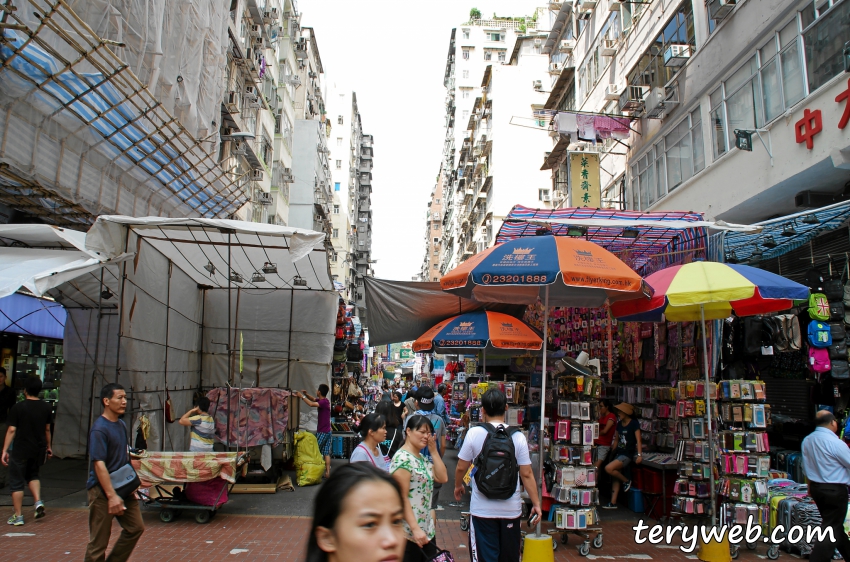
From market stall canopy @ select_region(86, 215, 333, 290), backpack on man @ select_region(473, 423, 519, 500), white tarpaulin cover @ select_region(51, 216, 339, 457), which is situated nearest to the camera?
backpack on man @ select_region(473, 423, 519, 500)

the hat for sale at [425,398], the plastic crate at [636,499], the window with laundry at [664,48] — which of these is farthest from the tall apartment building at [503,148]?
the plastic crate at [636,499]

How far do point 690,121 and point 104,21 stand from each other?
38.2ft

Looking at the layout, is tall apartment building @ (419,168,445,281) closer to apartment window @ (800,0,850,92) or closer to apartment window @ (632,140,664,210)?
apartment window @ (632,140,664,210)

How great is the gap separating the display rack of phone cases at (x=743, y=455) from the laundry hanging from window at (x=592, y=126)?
1026 centimetres

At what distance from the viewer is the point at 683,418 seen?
819cm

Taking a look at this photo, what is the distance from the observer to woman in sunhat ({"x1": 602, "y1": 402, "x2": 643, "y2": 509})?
913 cm

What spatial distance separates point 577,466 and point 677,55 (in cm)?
1032

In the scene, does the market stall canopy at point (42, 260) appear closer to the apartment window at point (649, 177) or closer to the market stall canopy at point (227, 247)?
the market stall canopy at point (227, 247)

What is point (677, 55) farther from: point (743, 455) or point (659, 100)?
point (743, 455)

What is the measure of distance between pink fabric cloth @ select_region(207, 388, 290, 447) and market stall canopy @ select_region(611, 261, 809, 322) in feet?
19.7

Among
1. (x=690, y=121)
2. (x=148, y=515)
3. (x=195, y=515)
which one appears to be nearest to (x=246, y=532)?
(x=195, y=515)

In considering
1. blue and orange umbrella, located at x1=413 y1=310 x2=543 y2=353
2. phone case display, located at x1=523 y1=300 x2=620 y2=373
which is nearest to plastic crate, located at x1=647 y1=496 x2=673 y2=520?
blue and orange umbrella, located at x1=413 y1=310 x2=543 y2=353

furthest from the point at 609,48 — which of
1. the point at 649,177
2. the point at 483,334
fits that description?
the point at 483,334

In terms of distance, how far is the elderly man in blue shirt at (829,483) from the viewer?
5797 millimetres
